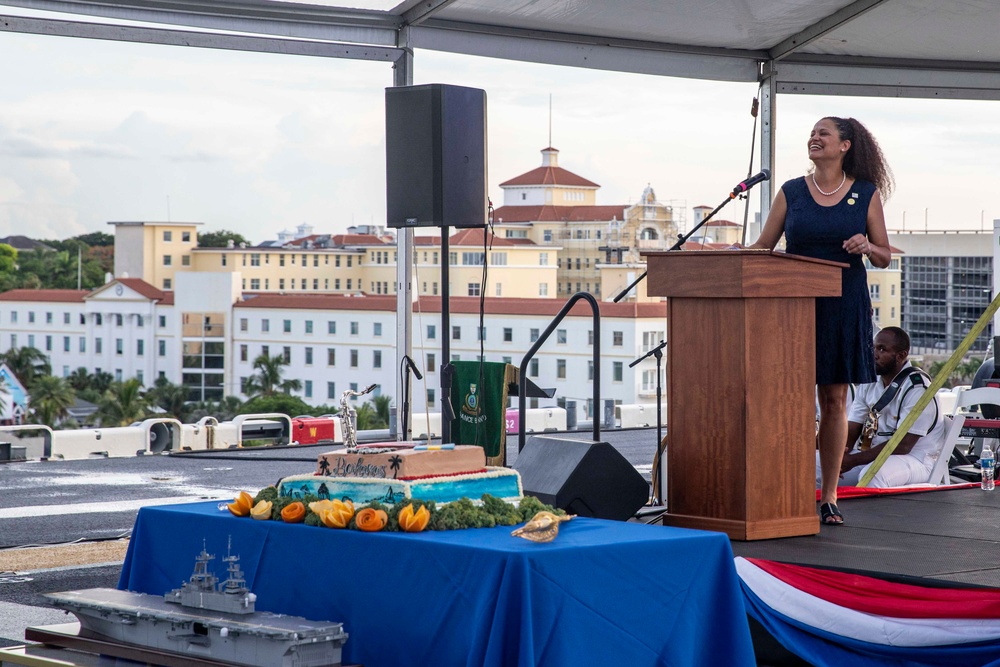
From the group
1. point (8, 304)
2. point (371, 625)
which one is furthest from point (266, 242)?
point (371, 625)

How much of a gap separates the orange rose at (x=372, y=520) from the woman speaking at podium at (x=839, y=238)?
1.82m

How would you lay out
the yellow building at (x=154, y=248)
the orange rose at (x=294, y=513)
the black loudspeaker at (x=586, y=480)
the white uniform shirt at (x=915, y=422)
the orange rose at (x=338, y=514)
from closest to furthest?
the orange rose at (x=338, y=514)
the orange rose at (x=294, y=513)
the black loudspeaker at (x=586, y=480)
the white uniform shirt at (x=915, y=422)
the yellow building at (x=154, y=248)

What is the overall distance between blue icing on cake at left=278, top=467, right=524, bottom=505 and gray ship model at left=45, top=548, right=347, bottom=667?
286mm

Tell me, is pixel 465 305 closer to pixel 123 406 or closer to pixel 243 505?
pixel 123 406

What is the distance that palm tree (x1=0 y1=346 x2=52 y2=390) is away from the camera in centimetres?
7025

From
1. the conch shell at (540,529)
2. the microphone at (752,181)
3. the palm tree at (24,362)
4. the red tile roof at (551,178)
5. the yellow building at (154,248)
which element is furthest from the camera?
the yellow building at (154,248)

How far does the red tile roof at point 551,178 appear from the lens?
239ft

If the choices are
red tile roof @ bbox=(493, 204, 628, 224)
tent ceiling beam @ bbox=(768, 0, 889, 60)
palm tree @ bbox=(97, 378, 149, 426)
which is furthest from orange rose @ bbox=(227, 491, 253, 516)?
red tile roof @ bbox=(493, 204, 628, 224)

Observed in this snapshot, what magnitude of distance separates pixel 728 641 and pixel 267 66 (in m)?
Result: 74.6

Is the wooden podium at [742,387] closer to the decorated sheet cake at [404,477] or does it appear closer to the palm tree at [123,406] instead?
the decorated sheet cake at [404,477]

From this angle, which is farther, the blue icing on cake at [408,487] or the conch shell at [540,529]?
the blue icing on cake at [408,487]

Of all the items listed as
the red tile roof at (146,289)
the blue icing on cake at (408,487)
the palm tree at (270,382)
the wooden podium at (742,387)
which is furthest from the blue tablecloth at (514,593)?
the red tile roof at (146,289)

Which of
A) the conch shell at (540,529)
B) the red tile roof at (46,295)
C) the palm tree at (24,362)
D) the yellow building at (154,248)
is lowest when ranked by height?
the palm tree at (24,362)

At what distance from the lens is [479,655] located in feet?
8.31
